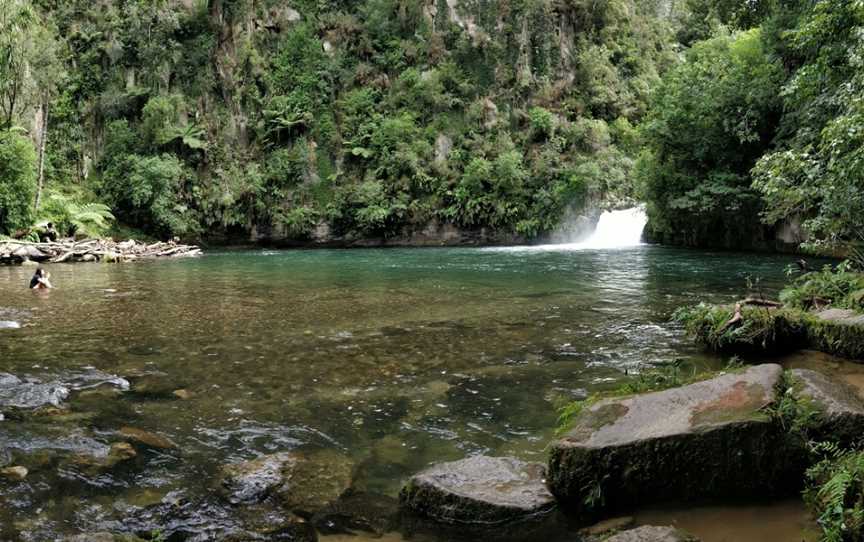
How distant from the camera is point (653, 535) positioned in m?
3.29

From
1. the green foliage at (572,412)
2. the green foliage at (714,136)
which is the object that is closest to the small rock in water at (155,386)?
the green foliage at (572,412)

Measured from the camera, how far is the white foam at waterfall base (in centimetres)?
3316

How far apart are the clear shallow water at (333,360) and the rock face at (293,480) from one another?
0.68 feet

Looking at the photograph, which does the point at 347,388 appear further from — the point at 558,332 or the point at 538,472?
the point at 558,332

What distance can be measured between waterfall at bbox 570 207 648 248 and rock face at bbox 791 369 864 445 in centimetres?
2870

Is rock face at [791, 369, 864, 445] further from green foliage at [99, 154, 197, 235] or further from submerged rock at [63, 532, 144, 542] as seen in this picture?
green foliage at [99, 154, 197, 235]

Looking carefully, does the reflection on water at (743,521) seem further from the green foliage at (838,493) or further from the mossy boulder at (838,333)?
the mossy boulder at (838,333)

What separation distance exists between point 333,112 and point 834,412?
43.0 m

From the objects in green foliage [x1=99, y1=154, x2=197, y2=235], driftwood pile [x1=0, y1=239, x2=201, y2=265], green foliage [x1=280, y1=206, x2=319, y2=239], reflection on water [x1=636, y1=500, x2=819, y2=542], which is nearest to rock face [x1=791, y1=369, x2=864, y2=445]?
reflection on water [x1=636, y1=500, x2=819, y2=542]

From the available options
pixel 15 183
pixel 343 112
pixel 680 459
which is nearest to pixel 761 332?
pixel 680 459

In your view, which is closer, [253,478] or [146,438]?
[253,478]

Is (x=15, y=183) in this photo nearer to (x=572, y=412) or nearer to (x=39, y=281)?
(x=39, y=281)

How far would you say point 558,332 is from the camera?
31.1 feet

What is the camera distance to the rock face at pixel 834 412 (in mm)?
3859
